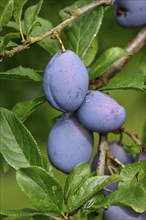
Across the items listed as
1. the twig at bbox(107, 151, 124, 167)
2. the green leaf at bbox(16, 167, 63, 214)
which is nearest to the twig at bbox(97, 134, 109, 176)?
the twig at bbox(107, 151, 124, 167)

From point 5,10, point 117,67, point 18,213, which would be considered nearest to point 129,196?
point 18,213

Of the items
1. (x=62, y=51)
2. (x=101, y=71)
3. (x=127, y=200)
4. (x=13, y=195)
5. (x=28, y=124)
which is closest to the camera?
(x=127, y=200)

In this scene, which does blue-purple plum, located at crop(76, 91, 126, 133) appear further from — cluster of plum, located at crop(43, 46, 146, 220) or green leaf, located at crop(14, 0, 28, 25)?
green leaf, located at crop(14, 0, 28, 25)

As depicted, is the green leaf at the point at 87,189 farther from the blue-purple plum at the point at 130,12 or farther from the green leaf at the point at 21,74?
the blue-purple plum at the point at 130,12

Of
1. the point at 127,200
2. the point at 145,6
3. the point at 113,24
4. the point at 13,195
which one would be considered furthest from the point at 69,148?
the point at 13,195

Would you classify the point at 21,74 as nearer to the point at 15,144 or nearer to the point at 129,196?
the point at 15,144

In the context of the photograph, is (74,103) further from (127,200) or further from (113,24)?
(113,24)
